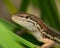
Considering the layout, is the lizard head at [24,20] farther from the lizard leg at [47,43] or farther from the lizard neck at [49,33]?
the lizard leg at [47,43]

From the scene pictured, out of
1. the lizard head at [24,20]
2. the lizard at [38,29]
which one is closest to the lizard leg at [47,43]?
the lizard at [38,29]

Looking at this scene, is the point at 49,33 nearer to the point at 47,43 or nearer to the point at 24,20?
the point at 47,43

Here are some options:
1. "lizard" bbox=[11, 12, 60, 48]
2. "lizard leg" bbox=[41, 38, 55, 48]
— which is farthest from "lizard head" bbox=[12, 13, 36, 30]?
"lizard leg" bbox=[41, 38, 55, 48]

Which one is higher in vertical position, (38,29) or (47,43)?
(38,29)

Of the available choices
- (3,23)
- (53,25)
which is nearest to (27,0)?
(53,25)

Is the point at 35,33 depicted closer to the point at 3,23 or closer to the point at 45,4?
the point at 45,4

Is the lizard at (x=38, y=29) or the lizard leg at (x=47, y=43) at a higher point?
the lizard at (x=38, y=29)

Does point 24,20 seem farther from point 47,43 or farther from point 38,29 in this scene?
point 47,43

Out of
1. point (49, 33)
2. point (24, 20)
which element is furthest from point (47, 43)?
point (24, 20)
